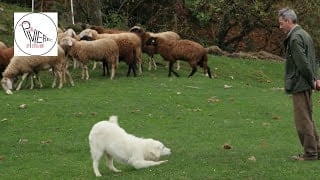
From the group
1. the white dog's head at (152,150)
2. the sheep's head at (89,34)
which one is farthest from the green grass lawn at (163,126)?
the sheep's head at (89,34)

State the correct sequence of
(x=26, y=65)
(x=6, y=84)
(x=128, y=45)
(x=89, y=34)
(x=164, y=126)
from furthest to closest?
(x=89, y=34) < (x=128, y=45) < (x=26, y=65) < (x=6, y=84) < (x=164, y=126)

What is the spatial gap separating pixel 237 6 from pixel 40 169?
82.3 ft

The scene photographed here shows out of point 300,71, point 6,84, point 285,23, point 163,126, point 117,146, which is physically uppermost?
point 285,23

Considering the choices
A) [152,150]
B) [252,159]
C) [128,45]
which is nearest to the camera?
[152,150]

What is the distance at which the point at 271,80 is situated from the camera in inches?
1070

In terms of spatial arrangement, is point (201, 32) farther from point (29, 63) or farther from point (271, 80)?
point (29, 63)

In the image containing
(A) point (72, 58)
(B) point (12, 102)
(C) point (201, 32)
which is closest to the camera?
(B) point (12, 102)

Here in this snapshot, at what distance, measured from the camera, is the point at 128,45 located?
77.0ft

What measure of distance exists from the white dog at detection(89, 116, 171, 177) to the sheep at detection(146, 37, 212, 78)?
14143 millimetres

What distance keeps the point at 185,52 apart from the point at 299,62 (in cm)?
1447

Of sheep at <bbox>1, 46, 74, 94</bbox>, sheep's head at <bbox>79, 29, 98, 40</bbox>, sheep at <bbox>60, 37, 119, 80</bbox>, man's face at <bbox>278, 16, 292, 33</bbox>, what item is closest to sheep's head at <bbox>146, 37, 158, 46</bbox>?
sheep's head at <bbox>79, 29, 98, 40</bbox>

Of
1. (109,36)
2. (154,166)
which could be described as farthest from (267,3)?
(154,166)

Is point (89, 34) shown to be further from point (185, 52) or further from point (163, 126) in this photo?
point (163, 126)

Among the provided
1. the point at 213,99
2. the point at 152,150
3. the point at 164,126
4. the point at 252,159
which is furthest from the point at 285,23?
the point at 213,99
